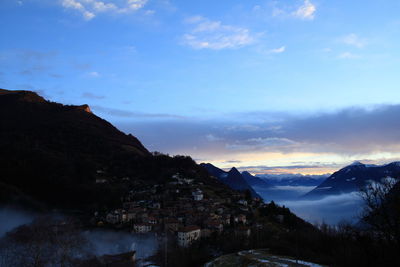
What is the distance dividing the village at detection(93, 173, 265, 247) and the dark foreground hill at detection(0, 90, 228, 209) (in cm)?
967

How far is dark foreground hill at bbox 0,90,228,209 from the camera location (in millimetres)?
85688

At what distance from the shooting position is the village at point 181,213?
177 feet

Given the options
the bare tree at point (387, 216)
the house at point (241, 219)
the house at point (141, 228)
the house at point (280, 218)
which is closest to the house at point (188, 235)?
the house at point (141, 228)

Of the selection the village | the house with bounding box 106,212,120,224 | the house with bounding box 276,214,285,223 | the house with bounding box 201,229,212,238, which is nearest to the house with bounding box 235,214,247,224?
the village

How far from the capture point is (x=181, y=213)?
219 ft

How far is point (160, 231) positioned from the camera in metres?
54.8

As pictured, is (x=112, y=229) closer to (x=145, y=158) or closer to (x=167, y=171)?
(x=167, y=171)

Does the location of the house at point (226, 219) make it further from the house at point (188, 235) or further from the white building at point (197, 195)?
the white building at point (197, 195)

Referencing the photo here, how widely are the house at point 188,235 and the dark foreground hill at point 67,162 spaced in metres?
33.1

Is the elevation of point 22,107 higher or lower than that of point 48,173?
higher

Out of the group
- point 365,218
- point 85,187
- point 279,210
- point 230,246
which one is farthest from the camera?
point 85,187

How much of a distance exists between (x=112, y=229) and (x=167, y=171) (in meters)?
57.3

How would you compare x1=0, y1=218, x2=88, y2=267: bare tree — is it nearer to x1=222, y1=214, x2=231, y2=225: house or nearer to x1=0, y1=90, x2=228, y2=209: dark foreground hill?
x1=222, y1=214, x2=231, y2=225: house

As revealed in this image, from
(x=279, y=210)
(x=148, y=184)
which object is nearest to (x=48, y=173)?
(x=148, y=184)
